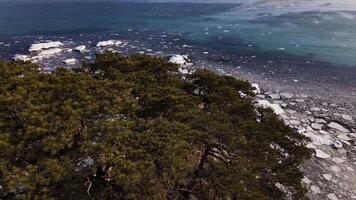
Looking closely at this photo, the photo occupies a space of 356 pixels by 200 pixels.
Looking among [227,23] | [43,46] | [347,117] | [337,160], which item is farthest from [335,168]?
[227,23]

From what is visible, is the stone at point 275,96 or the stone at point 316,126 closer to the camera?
the stone at point 316,126

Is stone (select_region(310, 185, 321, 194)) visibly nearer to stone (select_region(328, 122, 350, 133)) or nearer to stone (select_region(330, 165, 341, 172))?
stone (select_region(330, 165, 341, 172))

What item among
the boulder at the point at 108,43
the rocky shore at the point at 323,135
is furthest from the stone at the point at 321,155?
the boulder at the point at 108,43

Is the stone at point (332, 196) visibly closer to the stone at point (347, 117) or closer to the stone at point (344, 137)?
the stone at point (344, 137)

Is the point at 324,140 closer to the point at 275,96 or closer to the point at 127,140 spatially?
the point at 275,96

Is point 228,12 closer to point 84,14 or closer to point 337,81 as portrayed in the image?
point 84,14

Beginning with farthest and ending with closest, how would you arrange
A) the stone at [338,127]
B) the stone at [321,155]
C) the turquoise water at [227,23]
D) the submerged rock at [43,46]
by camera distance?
the turquoise water at [227,23] → the submerged rock at [43,46] → the stone at [338,127] → the stone at [321,155]

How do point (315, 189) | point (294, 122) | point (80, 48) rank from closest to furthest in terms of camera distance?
point (315, 189) < point (294, 122) < point (80, 48)
